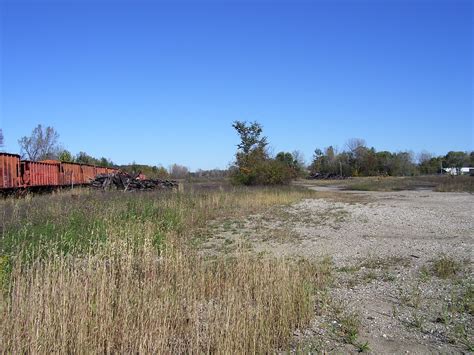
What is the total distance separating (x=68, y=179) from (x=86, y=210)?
20.0 meters

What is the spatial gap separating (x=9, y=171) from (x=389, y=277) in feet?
66.1

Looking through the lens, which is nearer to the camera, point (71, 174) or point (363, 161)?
point (71, 174)

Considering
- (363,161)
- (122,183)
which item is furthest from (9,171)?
(363,161)

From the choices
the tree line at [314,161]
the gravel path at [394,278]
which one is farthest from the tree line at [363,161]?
the gravel path at [394,278]

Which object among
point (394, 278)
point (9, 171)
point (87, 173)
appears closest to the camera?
point (394, 278)

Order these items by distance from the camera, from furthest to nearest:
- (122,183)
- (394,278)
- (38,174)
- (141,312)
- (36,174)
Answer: (122,183) → (38,174) → (36,174) → (394,278) → (141,312)

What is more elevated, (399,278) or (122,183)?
(122,183)

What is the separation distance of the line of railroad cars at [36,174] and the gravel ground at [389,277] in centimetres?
1345

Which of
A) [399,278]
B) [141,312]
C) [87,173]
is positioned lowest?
[399,278]

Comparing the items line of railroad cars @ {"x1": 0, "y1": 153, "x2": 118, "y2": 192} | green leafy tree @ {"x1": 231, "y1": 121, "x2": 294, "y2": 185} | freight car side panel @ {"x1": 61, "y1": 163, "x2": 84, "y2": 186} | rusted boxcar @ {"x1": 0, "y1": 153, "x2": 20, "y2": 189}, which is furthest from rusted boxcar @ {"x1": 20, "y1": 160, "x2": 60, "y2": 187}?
green leafy tree @ {"x1": 231, "y1": 121, "x2": 294, "y2": 185}

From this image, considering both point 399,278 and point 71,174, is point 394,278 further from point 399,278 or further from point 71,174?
point 71,174

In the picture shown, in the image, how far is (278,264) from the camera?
617 centimetres

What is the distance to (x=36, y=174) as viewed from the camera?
2470 cm

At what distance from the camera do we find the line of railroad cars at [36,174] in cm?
2116
